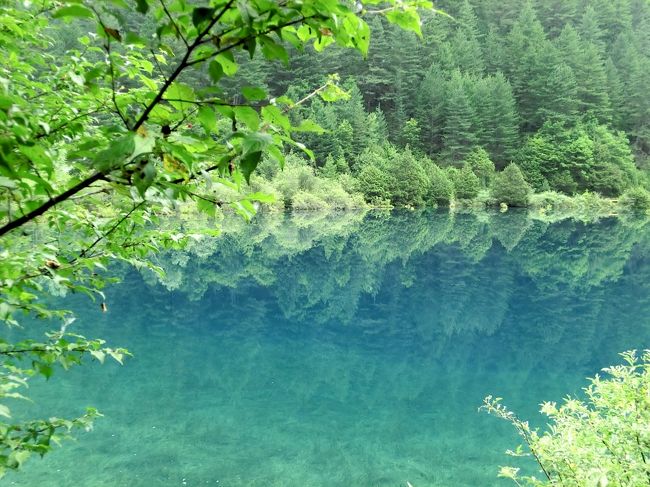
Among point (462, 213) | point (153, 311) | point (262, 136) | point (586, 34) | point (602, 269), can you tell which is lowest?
point (262, 136)

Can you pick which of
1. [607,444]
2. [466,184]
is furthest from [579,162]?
[607,444]

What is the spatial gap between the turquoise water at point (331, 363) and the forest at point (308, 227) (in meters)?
0.08

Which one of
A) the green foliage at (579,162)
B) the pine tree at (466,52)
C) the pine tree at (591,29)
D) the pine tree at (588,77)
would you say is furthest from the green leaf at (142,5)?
the pine tree at (591,29)

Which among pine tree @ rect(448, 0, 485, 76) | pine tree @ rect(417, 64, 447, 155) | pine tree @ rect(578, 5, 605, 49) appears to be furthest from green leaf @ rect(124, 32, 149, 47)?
pine tree @ rect(578, 5, 605, 49)

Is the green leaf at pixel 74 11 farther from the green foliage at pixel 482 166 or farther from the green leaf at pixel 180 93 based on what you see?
the green foliage at pixel 482 166

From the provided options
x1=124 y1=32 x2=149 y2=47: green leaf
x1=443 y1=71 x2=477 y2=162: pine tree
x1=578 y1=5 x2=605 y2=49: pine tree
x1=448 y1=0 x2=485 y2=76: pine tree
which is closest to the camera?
x1=124 y1=32 x2=149 y2=47: green leaf

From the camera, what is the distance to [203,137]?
1.08 meters

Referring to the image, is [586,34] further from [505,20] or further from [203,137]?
[203,137]

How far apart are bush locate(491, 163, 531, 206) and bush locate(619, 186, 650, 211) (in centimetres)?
737

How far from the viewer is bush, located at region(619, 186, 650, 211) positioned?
36156mm

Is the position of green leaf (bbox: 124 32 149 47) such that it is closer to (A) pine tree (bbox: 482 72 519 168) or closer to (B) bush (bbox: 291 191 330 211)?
(B) bush (bbox: 291 191 330 211)

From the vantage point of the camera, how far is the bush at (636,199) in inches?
1423

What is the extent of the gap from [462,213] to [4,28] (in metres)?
36.0

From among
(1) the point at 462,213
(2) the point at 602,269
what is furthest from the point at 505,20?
(2) the point at 602,269
